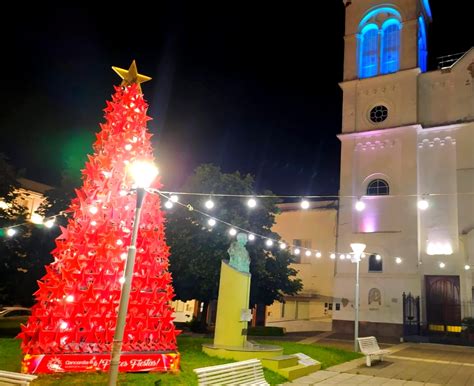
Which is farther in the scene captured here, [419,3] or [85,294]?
[419,3]

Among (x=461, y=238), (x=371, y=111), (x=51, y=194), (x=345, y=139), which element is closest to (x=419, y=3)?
(x=371, y=111)

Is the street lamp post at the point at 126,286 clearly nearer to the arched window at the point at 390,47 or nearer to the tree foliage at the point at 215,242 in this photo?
the tree foliage at the point at 215,242

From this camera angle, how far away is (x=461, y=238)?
2281 centimetres

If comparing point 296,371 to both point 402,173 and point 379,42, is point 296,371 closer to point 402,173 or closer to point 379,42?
point 402,173

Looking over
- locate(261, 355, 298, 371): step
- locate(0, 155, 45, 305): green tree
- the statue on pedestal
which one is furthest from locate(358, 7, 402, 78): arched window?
locate(261, 355, 298, 371): step

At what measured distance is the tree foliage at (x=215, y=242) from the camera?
20.7 metres

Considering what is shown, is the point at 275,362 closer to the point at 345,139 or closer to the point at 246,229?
the point at 246,229

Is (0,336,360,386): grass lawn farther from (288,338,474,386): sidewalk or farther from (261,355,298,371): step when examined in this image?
(288,338,474,386): sidewalk

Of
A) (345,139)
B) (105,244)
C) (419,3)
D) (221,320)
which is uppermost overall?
(419,3)

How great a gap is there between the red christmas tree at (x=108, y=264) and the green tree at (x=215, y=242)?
1060cm

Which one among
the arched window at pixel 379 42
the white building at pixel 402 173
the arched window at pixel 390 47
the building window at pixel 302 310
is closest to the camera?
the white building at pixel 402 173

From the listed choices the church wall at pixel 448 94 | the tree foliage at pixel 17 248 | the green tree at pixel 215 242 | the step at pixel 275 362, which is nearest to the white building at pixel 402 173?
the church wall at pixel 448 94

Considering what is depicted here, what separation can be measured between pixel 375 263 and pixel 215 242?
375 inches

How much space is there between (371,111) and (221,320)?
18.3 metres
